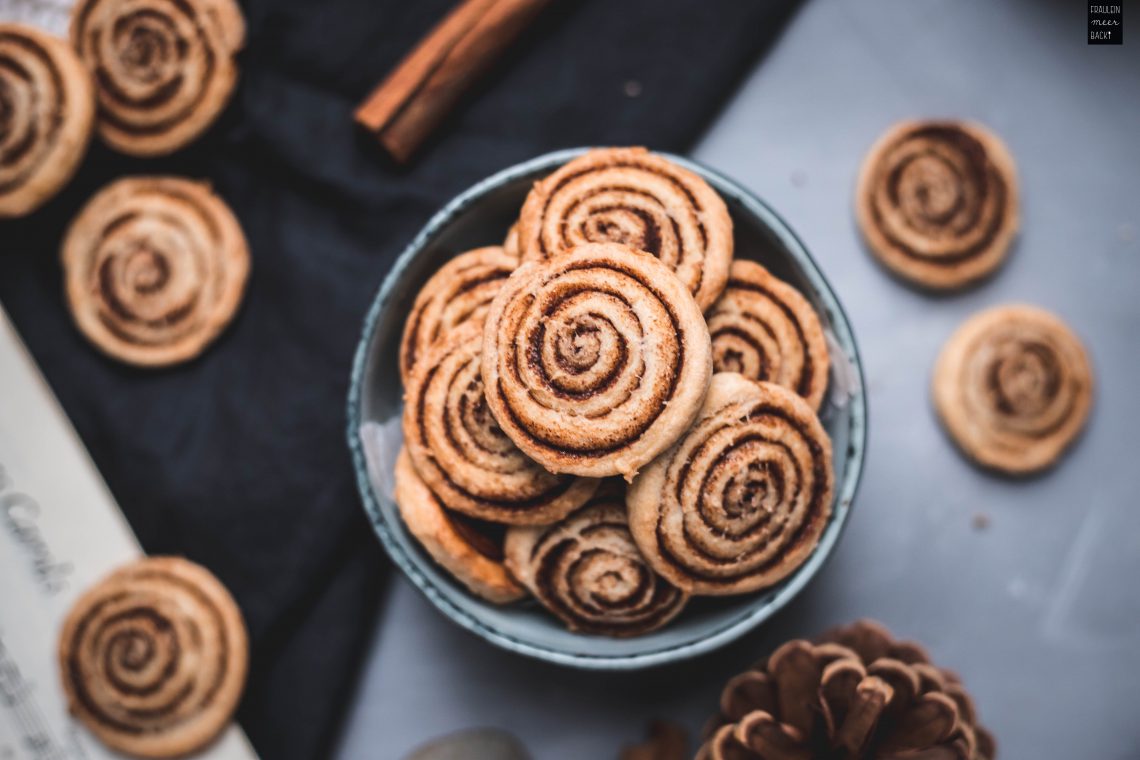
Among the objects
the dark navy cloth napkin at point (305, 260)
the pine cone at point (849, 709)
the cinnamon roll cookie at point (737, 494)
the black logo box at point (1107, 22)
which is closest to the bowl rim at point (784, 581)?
the cinnamon roll cookie at point (737, 494)

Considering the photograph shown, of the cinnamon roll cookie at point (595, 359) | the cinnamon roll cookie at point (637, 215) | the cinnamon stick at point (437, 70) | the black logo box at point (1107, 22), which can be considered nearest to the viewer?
the cinnamon roll cookie at point (595, 359)

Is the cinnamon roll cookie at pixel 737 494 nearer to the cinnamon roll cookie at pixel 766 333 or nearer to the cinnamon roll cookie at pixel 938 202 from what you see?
the cinnamon roll cookie at pixel 766 333

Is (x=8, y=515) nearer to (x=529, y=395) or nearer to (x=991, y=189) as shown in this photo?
(x=529, y=395)

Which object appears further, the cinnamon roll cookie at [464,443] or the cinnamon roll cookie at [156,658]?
the cinnamon roll cookie at [156,658]

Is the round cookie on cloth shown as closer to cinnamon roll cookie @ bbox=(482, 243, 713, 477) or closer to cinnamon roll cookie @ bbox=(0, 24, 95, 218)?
cinnamon roll cookie @ bbox=(482, 243, 713, 477)

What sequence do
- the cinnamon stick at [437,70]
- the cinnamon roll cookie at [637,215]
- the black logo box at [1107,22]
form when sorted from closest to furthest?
1. the cinnamon roll cookie at [637,215]
2. the cinnamon stick at [437,70]
3. the black logo box at [1107,22]

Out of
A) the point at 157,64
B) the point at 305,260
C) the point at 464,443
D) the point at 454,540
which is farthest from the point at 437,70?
the point at 454,540

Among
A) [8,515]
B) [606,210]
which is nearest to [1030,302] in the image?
[606,210]
